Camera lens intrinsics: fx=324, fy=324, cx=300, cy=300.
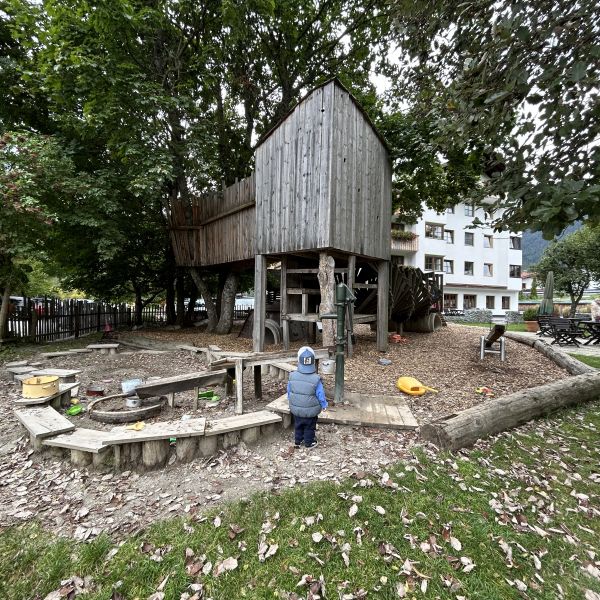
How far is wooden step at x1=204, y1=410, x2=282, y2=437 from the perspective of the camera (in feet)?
13.1

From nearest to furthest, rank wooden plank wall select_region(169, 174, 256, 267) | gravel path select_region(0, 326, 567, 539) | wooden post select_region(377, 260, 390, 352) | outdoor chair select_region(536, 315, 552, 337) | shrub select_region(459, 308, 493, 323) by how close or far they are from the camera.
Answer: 1. gravel path select_region(0, 326, 567, 539)
2. wooden post select_region(377, 260, 390, 352)
3. wooden plank wall select_region(169, 174, 256, 267)
4. outdoor chair select_region(536, 315, 552, 337)
5. shrub select_region(459, 308, 493, 323)

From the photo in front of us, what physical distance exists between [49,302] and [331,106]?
13134 millimetres

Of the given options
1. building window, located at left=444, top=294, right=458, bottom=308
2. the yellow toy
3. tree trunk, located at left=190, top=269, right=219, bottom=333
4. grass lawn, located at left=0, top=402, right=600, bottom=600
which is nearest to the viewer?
grass lawn, located at left=0, top=402, right=600, bottom=600

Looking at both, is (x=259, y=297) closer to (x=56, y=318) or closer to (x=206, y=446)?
(x=206, y=446)

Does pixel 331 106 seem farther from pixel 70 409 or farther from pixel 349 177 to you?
pixel 70 409

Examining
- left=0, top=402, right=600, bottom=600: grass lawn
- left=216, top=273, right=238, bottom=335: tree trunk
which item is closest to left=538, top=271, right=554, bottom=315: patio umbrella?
left=216, top=273, right=238, bottom=335: tree trunk

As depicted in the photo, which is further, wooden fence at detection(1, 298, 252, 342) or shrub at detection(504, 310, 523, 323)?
shrub at detection(504, 310, 523, 323)

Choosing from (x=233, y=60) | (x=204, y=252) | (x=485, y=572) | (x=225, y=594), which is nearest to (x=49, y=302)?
(x=204, y=252)

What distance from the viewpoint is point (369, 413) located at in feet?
16.0

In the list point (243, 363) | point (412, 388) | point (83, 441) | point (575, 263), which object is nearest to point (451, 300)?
point (575, 263)

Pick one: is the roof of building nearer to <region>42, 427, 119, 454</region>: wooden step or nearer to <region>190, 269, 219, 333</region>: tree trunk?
<region>190, 269, 219, 333</region>: tree trunk

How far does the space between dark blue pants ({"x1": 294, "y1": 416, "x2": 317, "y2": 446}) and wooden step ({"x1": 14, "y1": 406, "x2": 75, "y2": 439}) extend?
2.88m

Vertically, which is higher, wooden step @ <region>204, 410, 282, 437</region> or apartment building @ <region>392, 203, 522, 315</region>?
apartment building @ <region>392, 203, 522, 315</region>

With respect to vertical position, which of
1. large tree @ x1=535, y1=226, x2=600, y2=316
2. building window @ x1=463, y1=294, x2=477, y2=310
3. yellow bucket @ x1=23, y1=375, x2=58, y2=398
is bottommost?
yellow bucket @ x1=23, y1=375, x2=58, y2=398
